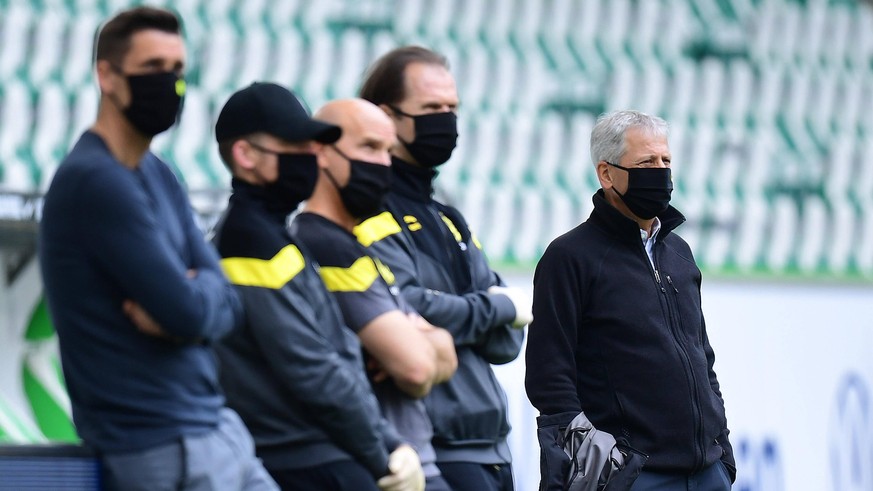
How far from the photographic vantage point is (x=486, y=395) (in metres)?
3.42

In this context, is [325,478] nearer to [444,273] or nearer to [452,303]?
[452,303]

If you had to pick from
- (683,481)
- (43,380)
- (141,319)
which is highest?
(141,319)

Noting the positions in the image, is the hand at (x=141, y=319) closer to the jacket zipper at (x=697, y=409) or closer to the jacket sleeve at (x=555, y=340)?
the jacket sleeve at (x=555, y=340)

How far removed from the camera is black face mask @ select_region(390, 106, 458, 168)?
355 centimetres

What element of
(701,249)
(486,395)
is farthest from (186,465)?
(701,249)

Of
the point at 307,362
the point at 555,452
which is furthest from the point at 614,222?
the point at 307,362

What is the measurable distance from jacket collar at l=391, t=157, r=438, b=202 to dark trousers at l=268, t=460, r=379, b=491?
806 millimetres

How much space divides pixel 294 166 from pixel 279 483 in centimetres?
62

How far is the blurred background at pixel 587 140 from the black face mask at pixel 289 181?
9.67 feet

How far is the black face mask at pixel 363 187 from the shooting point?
3.21 metres

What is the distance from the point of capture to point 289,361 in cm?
288

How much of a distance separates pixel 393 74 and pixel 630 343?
2.76 feet

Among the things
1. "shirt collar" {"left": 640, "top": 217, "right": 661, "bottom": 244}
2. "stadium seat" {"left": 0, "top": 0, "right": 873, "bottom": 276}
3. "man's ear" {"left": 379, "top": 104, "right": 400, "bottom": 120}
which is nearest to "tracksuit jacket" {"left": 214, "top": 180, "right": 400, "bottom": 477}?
"man's ear" {"left": 379, "top": 104, "right": 400, "bottom": 120}

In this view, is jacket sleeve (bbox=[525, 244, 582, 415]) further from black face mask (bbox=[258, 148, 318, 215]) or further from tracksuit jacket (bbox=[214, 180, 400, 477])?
black face mask (bbox=[258, 148, 318, 215])
